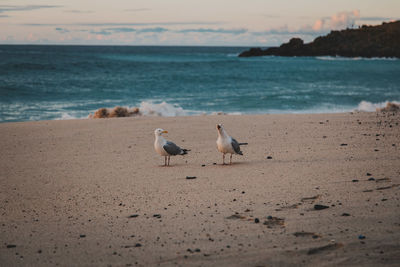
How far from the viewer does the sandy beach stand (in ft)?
11.4

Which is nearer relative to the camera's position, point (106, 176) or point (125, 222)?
point (125, 222)

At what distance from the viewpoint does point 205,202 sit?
4.82 m

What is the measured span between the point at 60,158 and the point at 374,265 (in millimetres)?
5953

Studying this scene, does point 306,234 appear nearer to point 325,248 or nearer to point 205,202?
point 325,248

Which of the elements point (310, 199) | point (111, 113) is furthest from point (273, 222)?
point (111, 113)

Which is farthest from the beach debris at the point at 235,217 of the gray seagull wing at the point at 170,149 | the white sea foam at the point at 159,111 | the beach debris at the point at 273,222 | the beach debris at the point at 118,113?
the white sea foam at the point at 159,111

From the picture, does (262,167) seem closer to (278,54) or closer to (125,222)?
(125,222)

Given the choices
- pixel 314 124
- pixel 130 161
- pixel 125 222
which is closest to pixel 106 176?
pixel 130 161

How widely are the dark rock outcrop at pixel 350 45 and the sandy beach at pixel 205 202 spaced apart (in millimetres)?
65606

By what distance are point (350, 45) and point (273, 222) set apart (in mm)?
92797

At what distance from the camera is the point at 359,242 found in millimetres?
3512

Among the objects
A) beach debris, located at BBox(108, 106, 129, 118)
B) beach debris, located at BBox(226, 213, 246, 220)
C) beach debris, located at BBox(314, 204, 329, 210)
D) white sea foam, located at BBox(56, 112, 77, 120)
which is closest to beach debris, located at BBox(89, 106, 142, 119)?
beach debris, located at BBox(108, 106, 129, 118)

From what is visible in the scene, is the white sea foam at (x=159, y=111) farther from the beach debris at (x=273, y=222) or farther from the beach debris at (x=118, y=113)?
the beach debris at (x=273, y=222)

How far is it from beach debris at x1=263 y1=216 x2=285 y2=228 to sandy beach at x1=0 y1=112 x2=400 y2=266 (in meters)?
0.02
